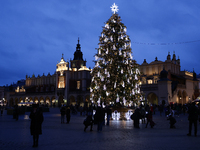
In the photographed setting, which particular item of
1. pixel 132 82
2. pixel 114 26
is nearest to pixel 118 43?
pixel 114 26

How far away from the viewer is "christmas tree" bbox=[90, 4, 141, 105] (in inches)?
861

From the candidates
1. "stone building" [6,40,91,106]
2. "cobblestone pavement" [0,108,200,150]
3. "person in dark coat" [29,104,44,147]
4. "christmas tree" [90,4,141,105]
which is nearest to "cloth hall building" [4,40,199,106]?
"stone building" [6,40,91,106]

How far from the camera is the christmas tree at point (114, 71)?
21859mm

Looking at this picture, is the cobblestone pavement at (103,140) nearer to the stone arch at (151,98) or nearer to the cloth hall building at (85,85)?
the cloth hall building at (85,85)

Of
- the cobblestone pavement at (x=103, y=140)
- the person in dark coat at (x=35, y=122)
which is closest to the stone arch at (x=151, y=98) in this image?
the cobblestone pavement at (x=103, y=140)

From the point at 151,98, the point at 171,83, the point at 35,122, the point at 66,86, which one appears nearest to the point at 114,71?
the point at 35,122

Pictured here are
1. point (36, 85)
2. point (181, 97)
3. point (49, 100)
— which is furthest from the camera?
point (36, 85)

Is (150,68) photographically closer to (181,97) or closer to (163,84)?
(181,97)

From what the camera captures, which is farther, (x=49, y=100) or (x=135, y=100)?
(x=49, y=100)

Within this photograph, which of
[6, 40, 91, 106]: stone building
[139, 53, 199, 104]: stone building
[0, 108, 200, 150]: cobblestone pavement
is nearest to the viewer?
[0, 108, 200, 150]: cobblestone pavement

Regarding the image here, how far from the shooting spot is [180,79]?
51188 mm

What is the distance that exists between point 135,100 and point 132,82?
1.70 m

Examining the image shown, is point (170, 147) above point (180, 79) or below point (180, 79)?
below

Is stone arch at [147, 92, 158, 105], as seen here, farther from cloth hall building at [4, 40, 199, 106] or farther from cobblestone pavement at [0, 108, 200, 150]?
cobblestone pavement at [0, 108, 200, 150]
